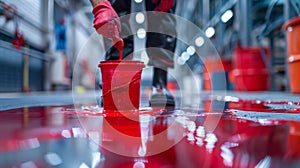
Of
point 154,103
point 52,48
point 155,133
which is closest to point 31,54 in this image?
point 52,48

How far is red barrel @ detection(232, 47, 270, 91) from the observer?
3.44 m

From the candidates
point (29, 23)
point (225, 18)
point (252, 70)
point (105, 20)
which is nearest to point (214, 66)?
point (225, 18)

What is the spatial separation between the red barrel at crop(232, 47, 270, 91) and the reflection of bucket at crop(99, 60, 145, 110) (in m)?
2.82

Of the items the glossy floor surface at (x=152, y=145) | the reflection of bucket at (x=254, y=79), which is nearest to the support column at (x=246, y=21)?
the reflection of bucket at (x=254, y=79)

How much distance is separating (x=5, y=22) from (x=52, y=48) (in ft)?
6.22

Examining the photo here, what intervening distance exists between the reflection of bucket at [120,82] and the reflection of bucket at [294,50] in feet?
5.29

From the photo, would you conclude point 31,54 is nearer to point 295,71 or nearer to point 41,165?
point 295,71

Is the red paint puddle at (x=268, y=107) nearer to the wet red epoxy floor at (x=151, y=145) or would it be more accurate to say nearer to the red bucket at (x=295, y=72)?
the wet red epoxy floor at (x=151, y=145)

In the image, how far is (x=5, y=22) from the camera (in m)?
2.61

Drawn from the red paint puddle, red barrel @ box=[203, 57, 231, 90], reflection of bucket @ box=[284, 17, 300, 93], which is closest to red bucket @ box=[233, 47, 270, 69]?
red barrel @ box=[203, 57, 231, 90]

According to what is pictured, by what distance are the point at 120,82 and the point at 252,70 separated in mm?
2918

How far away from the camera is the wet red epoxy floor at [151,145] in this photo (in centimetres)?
38

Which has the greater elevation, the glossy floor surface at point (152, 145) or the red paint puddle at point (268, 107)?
the red paint puddle at point (268, 107)

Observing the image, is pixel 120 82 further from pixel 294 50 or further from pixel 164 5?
pixel 294 50
